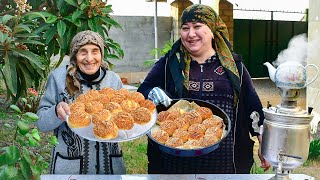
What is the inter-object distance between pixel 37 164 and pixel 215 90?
0.99 metres

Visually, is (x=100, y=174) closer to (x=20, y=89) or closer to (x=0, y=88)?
(x=20, y=89)

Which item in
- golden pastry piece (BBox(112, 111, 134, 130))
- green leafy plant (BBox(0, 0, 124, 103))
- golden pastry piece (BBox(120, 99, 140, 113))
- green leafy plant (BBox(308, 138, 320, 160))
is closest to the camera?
golden pastry piece (BBox(112, 111, 134, 130))

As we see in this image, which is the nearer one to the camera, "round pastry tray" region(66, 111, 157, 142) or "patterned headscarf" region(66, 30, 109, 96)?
"round pastry tray" region(66, 111, 157, 142)

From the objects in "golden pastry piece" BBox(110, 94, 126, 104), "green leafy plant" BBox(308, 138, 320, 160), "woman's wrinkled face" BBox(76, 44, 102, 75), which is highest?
"woman's wrinkled face" BBox(76, 44, 102, 75)

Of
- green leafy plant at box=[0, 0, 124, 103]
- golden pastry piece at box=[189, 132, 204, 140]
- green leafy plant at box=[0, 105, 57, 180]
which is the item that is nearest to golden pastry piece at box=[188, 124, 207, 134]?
golden pastry piece at box=[189, 132, 204, 140]

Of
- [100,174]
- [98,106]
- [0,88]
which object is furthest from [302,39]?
[0,88]

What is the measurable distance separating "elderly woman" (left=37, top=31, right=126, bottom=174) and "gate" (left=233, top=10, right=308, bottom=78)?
7.83 m

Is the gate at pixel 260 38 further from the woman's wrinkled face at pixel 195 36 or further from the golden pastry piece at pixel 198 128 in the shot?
the golden pastry piece at pixel 198 128

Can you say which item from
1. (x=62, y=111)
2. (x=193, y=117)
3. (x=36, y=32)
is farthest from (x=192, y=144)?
(x=36, y=32)

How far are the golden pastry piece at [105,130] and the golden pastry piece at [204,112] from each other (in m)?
0.39

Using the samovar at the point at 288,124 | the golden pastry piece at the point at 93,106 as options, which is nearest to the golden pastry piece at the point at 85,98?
the golden pastry piece at the point at 93,106

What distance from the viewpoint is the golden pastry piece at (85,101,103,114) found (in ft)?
5.71

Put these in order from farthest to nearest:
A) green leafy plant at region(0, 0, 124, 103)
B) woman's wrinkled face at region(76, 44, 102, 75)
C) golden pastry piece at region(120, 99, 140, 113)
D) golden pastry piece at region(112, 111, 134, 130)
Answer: green leafy plant at region(0, 0, 124, 103) < woman's wrinkled face at region(76, 44, 102, 75) < golden pastry piece at region(120, 99, 140, 113) < golden pastry piece at region(112, 111, 134, 130)

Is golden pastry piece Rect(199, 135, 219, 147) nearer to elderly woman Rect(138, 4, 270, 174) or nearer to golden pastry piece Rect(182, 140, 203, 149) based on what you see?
golden pastry piece Rect(182, 140, 203, 149)
